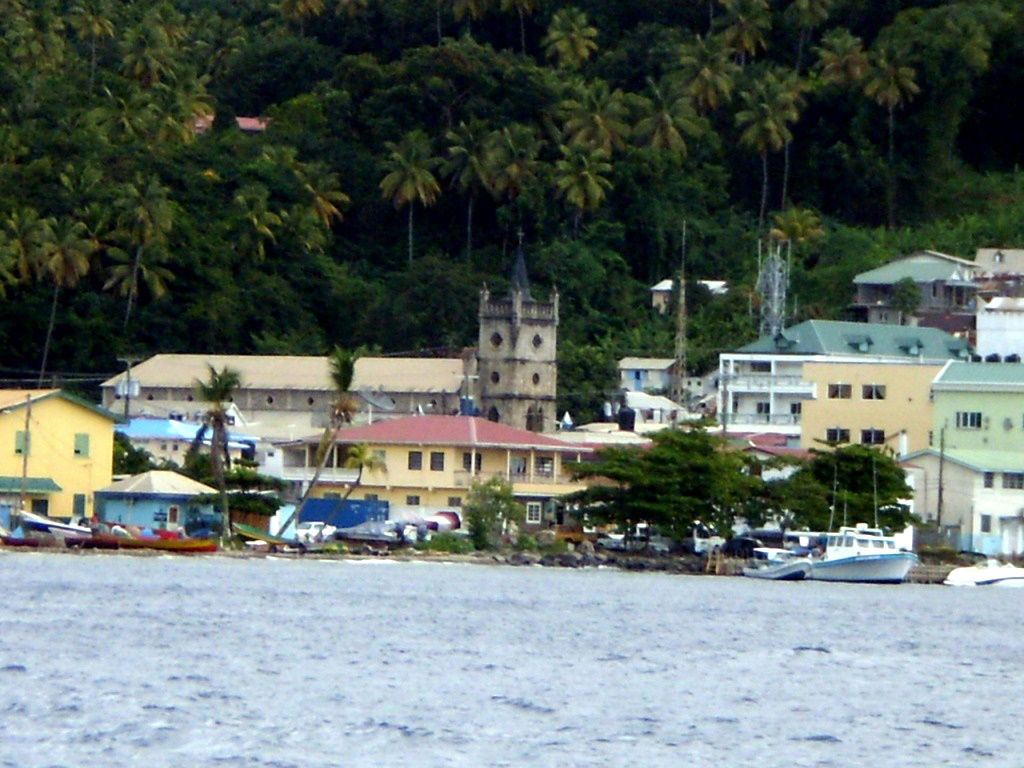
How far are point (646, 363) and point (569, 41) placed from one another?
2190 centimetres

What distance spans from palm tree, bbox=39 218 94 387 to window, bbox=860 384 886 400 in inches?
1377

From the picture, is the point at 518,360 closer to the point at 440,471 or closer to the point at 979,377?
the point at 440,471

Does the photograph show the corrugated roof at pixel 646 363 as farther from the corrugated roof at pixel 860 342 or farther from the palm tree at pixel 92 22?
the palm tree at pixel 92 22

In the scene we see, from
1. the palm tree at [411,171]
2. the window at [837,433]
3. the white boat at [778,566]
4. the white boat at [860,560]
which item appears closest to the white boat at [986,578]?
the white boat at [860,560]

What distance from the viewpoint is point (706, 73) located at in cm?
12850

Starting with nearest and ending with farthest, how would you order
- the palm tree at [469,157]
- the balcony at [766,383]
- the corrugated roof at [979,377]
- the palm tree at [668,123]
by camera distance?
the corrugated roof at [979,377]
the balcony at [766,383]
the palm tree at [469,157]
the palm tree at [668,123]

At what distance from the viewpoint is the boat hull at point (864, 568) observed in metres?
77.8

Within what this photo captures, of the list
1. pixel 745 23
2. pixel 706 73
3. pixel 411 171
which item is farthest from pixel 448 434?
pixel 745 23

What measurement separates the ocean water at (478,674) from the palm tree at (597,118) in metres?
57.5

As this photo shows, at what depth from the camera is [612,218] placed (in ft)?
420

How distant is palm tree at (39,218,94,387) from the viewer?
114625 mm

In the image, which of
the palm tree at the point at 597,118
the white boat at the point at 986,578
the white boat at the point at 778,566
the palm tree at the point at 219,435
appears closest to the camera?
the white boat at the point at 778,566

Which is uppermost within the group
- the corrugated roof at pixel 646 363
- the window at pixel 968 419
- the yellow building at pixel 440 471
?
the corrugated roof at pixel 646 363

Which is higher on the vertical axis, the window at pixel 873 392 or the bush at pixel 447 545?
the window at pixel 873 392
